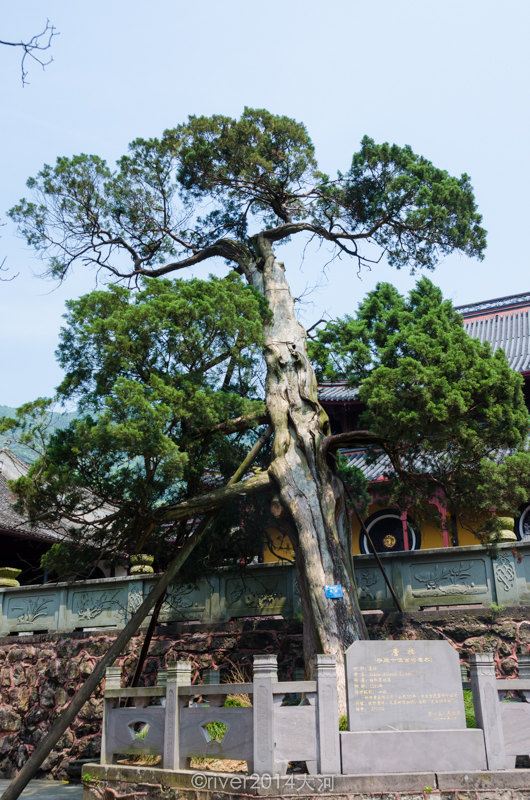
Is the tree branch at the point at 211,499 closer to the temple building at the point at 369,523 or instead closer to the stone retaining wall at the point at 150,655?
the stone retaining wall at the point at 150,655

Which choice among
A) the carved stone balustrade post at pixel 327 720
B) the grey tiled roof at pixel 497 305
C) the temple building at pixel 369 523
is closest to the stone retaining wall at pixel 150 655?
the carved stone balustrade post at pixel 327 720

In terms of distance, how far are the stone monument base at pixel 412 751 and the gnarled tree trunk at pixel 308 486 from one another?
1553 mm

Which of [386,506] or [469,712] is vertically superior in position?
[386,506]

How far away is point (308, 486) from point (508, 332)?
13.1 metres

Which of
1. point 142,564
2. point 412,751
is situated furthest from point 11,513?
point 412,751

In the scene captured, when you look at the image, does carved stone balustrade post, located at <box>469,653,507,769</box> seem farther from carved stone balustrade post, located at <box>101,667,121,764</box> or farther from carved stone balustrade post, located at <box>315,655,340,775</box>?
carved stone balustrade post, located at <box>101,667,121,764</box>

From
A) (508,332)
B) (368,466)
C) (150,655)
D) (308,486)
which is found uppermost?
(508,332)

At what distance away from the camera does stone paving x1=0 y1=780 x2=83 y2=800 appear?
9.75m

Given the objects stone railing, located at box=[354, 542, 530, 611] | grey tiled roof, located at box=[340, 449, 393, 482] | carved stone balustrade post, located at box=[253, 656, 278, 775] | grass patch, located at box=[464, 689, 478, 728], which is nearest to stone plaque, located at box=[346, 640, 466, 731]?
grass patch, located at box=[464, 689, 478, 728]

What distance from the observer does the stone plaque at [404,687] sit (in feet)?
24.5

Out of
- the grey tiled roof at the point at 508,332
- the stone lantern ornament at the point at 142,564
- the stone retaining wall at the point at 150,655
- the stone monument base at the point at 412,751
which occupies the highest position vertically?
the grey tiled roof at the point at 508,332

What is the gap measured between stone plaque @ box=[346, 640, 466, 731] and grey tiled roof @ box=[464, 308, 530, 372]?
1194cm

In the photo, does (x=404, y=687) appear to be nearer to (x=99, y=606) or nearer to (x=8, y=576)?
(x=99, y=606)

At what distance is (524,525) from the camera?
17641mm
